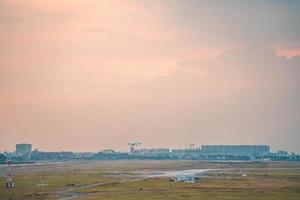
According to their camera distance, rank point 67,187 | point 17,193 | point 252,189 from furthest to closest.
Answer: point 67,187 < point 252,189 < point 17,193

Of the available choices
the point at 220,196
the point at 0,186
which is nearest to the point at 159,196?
the point at 220,196

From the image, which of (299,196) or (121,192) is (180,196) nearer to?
(121,192)

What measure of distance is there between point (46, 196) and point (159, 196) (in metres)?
19.3

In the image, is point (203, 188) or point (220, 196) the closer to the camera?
point (220, 196)

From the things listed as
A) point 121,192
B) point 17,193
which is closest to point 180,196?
point 121,192

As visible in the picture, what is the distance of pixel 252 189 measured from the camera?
95.4 meters

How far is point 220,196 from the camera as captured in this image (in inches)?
3273

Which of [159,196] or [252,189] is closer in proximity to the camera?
[159,196]

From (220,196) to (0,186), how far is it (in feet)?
148

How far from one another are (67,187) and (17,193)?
50.7 feet

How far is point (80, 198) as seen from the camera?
8325 cm

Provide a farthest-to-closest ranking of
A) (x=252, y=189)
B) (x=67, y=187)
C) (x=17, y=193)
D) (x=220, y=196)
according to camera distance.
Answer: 1. (x=67, y=187)
2. (x=252, y=189)
3. (x=17, y=193)
4. (x=220, y=196)

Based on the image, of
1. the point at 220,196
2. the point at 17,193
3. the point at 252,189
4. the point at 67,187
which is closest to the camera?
the point at 220,196

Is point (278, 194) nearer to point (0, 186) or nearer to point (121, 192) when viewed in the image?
point (121, 192)
